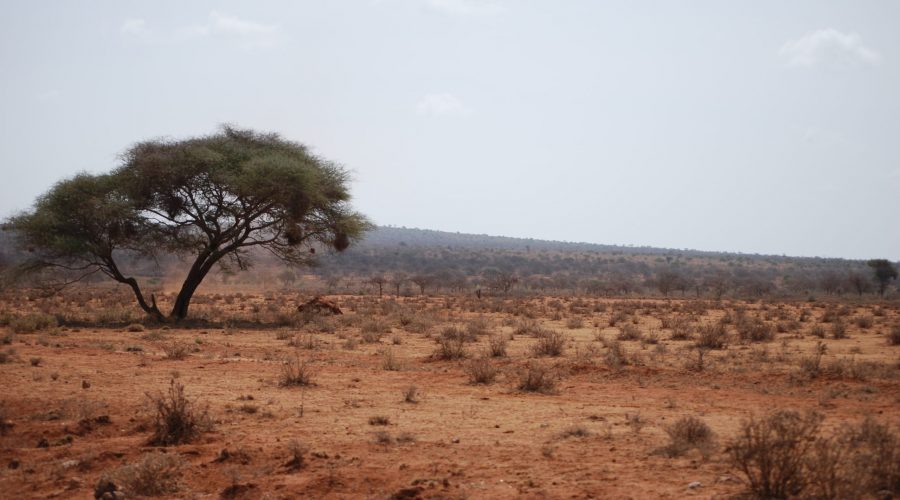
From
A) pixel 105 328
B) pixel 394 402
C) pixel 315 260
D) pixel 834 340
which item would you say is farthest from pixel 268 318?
pixel 834 340

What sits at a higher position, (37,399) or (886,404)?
(886,404)

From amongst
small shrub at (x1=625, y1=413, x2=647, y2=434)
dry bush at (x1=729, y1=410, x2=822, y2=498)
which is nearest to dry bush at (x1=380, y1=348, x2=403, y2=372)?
small shrub at (x1=625, y1=413, x2=647, y2=434)

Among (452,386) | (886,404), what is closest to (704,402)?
(886,404)

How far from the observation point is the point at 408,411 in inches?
420

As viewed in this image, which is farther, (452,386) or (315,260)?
(315,260)

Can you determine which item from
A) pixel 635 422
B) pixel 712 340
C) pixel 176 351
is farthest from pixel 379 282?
pixel 635 422

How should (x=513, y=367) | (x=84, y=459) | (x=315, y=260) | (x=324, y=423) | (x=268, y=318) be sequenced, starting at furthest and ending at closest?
(x=315, y=260) → (x=268, y=318) → (x=513, y=367) → (x=324, y=423) → (x=84, y=459)

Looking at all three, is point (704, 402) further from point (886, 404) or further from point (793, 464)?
point (793, 464)

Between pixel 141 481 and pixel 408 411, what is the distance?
160 inches

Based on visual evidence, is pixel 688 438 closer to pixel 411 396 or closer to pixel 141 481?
pixel 411 396

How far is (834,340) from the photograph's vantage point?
68.8ft

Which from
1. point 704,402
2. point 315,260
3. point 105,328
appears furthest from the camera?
point 315,260

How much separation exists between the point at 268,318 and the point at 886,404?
22.1m

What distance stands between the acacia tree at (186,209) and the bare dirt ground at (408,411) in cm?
709
